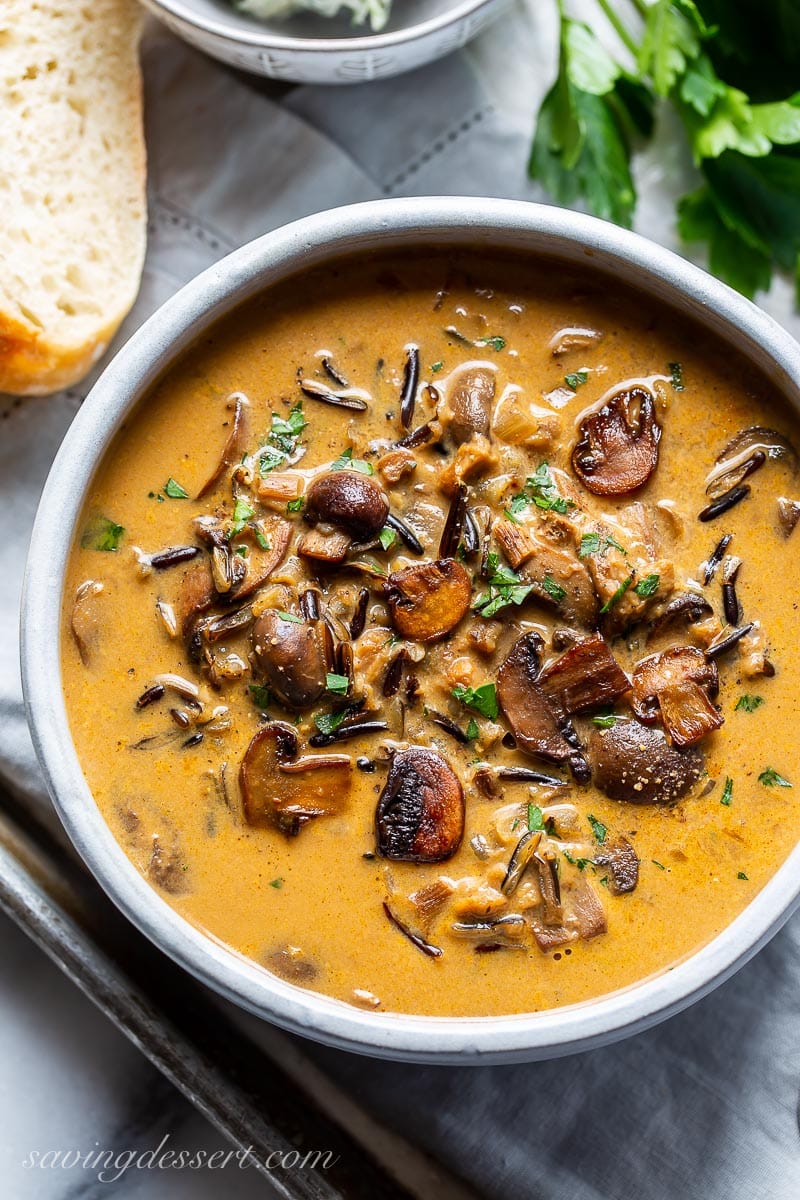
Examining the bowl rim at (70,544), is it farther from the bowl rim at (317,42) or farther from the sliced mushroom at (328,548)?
the bowl rim at (317,42)

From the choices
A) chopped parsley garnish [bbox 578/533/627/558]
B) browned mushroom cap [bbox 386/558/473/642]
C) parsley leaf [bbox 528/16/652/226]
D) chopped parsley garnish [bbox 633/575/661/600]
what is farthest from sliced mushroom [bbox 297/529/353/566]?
parsley leaf [bbox 528/16/652/226]

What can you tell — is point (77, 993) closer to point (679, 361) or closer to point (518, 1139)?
point (518, 1139)

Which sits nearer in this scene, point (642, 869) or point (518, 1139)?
point (642, 869)

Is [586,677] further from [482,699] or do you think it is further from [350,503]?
[350,503]

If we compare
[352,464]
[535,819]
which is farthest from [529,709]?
[352,464]

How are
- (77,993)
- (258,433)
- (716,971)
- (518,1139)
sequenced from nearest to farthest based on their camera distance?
(716,971) → (258,433) → (518,1139) → (77,993)

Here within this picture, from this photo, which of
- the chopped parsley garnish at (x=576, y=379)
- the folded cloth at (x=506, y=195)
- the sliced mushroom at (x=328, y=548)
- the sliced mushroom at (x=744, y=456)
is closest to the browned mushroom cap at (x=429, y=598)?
the sliced mushroom at (x=328, y=548)

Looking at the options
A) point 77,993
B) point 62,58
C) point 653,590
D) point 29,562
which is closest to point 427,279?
point 653,590

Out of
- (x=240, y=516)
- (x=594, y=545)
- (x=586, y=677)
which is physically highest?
(x=594, y=545)
